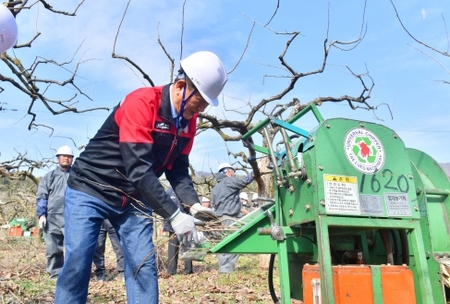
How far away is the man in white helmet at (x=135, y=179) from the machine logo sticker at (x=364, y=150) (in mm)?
887

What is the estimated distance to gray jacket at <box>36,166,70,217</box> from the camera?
7188 mm

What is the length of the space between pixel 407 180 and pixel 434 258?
44 cm

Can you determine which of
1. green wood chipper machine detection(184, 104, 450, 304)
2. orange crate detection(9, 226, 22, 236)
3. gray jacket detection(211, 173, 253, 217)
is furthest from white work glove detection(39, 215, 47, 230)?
orange crate detection(9, 226, 22, 236)

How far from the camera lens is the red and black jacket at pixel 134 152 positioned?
8.47 ft

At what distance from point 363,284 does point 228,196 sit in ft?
19.0

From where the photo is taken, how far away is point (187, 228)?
103 inches

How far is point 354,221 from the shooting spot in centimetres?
229

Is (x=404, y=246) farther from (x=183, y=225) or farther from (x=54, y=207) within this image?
(x=54, y=207)

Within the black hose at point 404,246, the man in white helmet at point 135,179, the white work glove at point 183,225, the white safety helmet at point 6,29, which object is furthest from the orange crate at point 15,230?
the black hose at point 404,246

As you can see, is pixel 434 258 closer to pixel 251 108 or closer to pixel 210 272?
pixel 251 108

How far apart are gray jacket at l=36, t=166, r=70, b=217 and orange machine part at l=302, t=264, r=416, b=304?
5689 mm

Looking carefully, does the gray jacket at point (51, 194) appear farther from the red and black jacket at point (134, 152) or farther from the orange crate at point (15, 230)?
the orange crate at point (15, 230)

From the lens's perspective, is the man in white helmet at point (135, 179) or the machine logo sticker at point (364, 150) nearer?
the machine logo sticker at point (364, 150)

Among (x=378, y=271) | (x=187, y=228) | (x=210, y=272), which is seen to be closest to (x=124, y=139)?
(x=187, y=228)
